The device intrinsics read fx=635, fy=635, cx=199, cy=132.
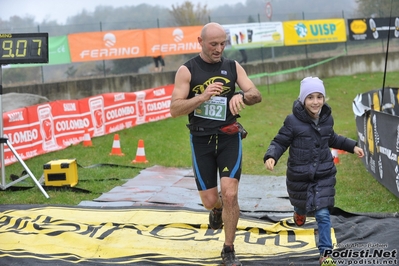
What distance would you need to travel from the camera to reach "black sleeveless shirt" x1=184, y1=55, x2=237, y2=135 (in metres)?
6.50

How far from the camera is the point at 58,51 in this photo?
80.2 feet

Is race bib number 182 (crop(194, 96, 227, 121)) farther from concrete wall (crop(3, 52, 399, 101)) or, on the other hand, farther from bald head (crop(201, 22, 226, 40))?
concrete wall (crop(3, 52, 399, 101))

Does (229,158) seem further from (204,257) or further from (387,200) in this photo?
(387,200)

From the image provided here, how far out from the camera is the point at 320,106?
6234mm

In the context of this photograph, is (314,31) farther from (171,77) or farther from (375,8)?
(171,77)

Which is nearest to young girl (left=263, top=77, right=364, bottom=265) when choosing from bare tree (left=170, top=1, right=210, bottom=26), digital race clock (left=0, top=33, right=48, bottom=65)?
digital race clock (left=0, top=33, right=48, bottom=65)

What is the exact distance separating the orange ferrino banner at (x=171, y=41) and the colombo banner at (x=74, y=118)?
5469 millimetres

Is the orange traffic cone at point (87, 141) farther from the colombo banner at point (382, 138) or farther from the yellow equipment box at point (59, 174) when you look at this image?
the colombo banner at point (382, 138)

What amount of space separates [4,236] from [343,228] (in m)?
4.12

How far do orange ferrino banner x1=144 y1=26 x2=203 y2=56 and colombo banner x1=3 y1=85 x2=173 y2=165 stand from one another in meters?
5.47

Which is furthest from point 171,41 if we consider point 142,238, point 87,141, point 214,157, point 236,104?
point 236,104

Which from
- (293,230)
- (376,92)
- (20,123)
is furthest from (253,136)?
(293,230)

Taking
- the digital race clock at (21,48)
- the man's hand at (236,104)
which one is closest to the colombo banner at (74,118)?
the digital race clock at (21,48)

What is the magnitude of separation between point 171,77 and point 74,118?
28.9 ft
